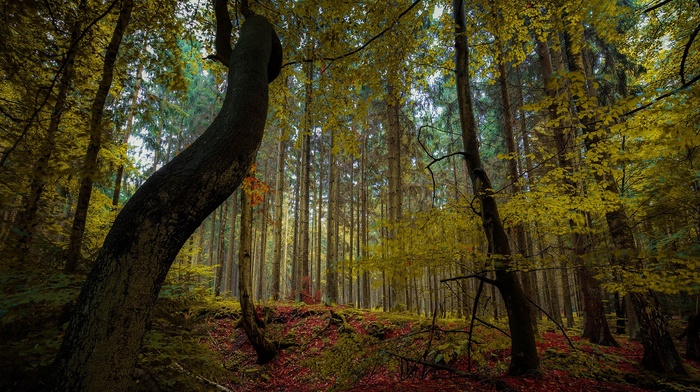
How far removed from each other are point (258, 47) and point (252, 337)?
22.8 ft

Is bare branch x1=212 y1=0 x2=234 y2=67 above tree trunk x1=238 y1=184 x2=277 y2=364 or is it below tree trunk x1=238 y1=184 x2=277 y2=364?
above

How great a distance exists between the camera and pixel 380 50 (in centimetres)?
540

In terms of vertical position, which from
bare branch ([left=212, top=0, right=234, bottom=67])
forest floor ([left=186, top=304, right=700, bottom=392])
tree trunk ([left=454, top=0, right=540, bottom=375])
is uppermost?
bare branch ([left=212, top=0, right=234, bottom=67])

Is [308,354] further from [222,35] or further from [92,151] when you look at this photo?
[222,35]

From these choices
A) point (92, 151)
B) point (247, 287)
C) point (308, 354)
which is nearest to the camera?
point (92, 151)

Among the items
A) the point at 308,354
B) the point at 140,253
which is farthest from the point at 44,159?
the point at 308,354

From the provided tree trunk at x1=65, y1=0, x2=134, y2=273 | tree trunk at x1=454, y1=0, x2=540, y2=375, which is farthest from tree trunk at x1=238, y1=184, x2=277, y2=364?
tree trunk at x1=454, y1=0, x2=540, y2=375

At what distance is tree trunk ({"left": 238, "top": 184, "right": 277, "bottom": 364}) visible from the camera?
711 centimetres

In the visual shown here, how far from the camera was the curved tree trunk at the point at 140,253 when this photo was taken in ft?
4.39

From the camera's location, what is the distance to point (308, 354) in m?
7.88

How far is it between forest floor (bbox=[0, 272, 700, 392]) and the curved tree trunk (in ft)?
5.41

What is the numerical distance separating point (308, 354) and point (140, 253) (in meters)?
7.45

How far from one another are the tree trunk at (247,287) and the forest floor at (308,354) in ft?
1.59

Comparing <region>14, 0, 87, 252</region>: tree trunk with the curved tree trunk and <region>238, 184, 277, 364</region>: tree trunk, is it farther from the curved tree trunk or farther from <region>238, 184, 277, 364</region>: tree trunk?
<region>238, 184, 277, 364</region>: tree trunk
